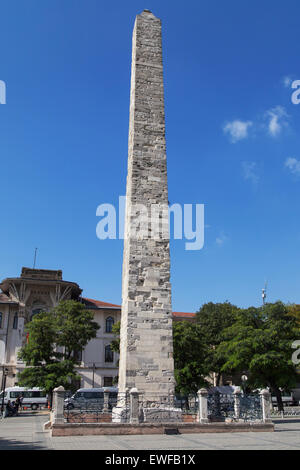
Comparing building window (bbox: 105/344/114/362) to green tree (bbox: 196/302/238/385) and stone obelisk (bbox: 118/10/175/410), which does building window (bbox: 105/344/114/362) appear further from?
stone obelisk (bbox: 118/10/175/410)

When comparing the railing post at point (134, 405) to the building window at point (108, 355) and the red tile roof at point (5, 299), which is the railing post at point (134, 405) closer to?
the red tile roof at point (5, 299)

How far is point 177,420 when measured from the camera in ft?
47.5

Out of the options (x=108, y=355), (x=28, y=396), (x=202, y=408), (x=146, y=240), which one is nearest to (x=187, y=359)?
(x=108, y=355)

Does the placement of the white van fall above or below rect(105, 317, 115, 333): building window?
below

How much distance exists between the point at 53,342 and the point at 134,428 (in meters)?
19.9

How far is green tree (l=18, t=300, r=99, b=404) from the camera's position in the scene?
97.7ft

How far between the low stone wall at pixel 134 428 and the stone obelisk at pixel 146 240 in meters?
1.21

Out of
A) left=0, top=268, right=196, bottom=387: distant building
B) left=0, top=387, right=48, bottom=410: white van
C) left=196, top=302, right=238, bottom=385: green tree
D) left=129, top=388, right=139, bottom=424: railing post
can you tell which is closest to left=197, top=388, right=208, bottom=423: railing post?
left=129, top=388, right=139, bottom=424: railing post

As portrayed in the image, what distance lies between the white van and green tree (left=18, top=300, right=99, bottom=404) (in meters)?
3.49

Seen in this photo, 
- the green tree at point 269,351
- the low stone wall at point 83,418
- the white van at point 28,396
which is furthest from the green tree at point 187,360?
the low stone wall at point 83,418

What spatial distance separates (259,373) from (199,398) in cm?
1524

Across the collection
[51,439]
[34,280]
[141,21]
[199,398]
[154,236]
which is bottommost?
[51,439]
